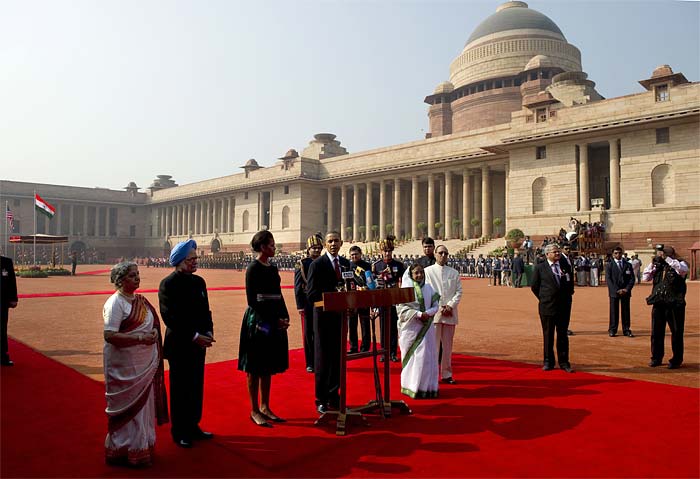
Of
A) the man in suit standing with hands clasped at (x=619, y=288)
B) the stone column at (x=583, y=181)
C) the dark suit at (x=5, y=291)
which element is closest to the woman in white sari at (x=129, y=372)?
the dark suit at (x=5, y=291)

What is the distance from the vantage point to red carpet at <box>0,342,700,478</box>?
148 inches

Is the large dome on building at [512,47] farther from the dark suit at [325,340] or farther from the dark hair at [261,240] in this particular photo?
the dark hair at [261,240]

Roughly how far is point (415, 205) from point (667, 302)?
40.2 m

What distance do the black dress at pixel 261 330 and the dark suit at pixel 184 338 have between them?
1.67 feet

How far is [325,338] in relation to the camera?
5.36m

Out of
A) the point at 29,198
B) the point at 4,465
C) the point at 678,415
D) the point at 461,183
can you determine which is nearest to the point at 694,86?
the point at 461,183

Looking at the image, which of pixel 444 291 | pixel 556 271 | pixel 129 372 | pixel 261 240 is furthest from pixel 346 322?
pixel 556 271

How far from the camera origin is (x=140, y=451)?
388 cm

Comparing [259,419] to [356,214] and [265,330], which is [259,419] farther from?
[356,214]

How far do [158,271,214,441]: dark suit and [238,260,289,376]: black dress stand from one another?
509mm

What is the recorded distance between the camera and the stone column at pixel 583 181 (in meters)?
34.4

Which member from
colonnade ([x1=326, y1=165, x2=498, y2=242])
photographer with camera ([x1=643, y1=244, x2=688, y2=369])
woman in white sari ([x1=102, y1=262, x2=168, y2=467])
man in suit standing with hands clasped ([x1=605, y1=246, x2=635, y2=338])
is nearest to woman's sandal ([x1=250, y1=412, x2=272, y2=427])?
woman in white sari ([x1=102, y1=262, x2=168, y2=467])

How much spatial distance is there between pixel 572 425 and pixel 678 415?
113 centimetres

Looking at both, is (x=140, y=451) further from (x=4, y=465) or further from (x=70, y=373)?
(x=70, y=373)
